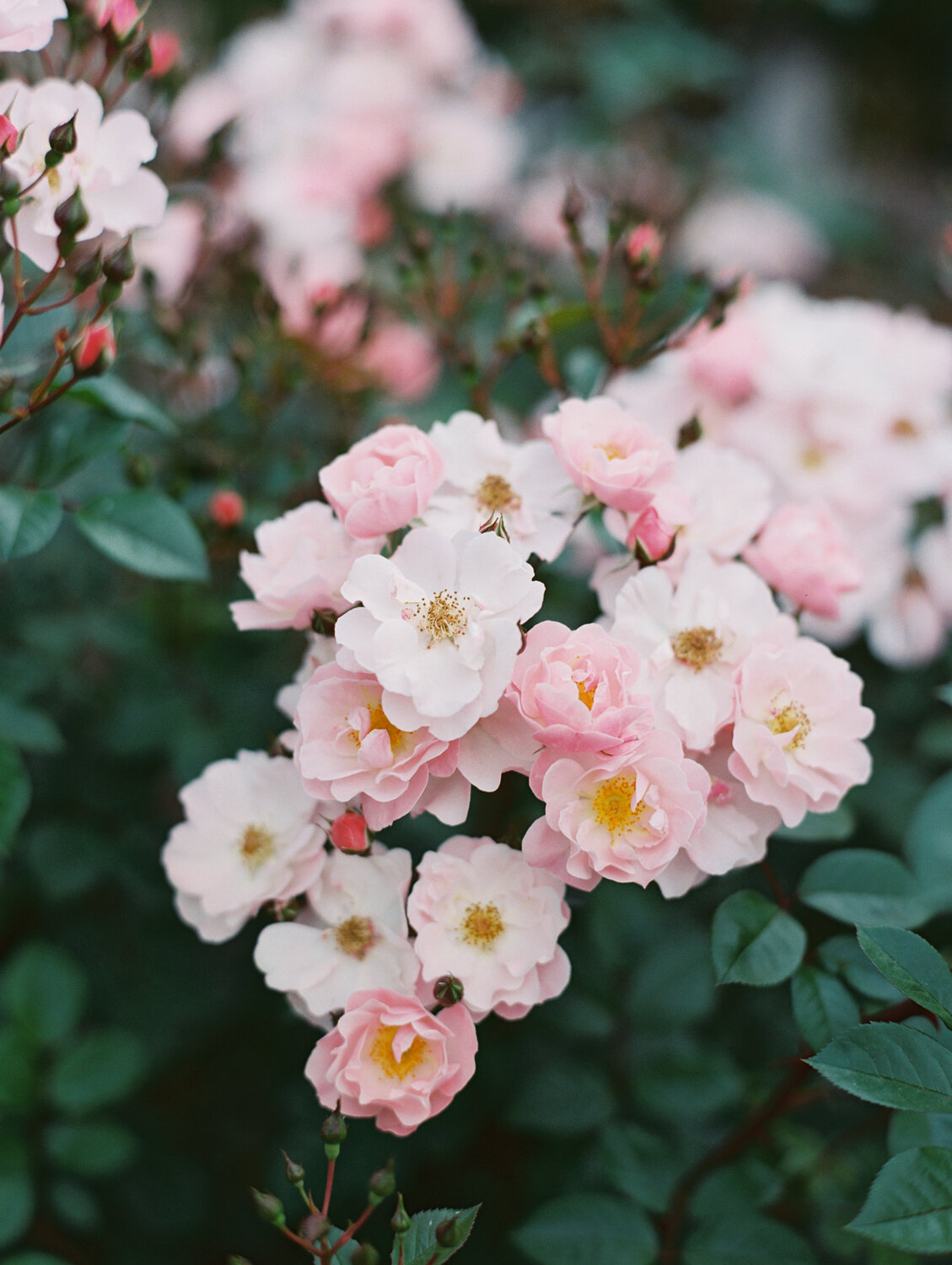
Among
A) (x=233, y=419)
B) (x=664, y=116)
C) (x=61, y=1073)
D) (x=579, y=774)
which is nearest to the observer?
(x=579, y=774)

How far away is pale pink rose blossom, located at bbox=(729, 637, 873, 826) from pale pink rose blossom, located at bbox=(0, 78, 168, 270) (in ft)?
2.43

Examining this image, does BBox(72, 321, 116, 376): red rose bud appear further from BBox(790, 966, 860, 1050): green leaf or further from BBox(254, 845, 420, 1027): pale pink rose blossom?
BBox(790, 966, 860, 1050): green leaf

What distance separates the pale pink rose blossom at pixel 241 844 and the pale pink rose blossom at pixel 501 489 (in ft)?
0.94

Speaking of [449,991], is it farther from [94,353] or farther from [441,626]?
[94,353]

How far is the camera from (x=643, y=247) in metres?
1.24

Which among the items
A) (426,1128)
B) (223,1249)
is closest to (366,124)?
(426,1128)

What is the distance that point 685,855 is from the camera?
86cm

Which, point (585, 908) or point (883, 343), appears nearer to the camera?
point (585, 908)

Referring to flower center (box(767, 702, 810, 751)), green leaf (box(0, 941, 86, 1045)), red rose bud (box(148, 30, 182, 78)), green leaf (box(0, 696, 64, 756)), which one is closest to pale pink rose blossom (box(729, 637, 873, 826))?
flower center (box(767, 702, 810, 751))

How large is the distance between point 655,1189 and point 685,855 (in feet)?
1.55

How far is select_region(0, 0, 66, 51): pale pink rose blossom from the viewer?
2.93ft

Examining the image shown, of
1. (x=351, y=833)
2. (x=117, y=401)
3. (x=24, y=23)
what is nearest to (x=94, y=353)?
(x=117, y=401)

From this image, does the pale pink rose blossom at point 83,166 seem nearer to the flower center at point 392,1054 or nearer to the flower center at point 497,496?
the flower center at point 497,496

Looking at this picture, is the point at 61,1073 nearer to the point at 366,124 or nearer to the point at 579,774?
the point at 579,774
